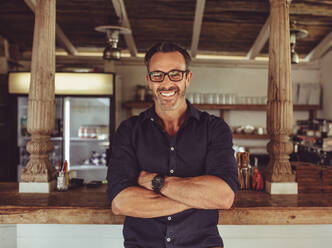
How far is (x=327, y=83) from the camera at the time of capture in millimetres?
6035

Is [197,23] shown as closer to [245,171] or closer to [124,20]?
[124,20]

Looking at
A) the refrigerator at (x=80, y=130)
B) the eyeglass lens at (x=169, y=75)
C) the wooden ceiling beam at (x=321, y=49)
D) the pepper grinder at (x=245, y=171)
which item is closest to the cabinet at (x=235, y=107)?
the refrigerator at (x=80, y=130)

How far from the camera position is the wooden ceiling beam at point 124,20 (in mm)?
4515

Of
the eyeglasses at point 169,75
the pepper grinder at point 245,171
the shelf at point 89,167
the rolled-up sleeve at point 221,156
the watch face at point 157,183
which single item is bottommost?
the shelf at point 89,167

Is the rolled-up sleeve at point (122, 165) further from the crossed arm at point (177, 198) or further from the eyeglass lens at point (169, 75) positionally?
the eyeglass lens at point (169, 75)

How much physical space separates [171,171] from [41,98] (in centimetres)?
128

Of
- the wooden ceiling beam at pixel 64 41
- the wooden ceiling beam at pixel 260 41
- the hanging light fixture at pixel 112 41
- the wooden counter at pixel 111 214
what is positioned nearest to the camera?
the wooden counter at pixel 111 214

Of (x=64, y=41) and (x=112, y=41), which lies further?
(x=64, y=41)

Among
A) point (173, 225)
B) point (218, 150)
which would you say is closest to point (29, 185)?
point (173, 225)

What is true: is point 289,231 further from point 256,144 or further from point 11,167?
point 11,167

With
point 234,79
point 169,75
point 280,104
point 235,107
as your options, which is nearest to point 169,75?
point 169,75

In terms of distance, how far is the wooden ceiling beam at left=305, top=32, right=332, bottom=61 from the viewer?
5457mm

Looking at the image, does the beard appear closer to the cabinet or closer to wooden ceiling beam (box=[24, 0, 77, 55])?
wooden ceiling beam (box=[24, 0, 77, 55])

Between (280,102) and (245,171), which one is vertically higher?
(280,102)
